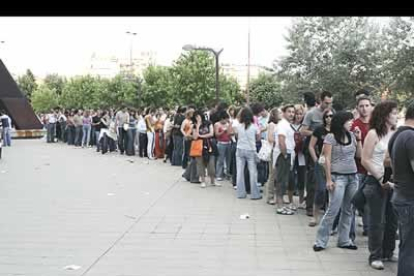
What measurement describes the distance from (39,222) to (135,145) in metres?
13.0

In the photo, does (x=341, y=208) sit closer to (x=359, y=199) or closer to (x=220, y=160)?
(x=359, y=199)

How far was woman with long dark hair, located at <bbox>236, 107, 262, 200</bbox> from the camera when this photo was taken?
33.3 ft

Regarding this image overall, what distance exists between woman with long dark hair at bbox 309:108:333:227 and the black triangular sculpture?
90.9ft

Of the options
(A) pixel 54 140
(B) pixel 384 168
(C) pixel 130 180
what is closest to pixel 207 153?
(C) pixel 130 180

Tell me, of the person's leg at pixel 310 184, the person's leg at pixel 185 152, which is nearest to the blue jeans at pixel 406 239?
the person's leg at pixel 310 184

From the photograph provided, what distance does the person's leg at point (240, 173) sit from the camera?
10273mm

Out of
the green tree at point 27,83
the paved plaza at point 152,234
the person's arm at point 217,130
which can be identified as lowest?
the paved plaza at point 152,234

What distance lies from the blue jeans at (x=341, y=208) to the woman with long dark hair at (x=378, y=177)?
1.95 feet

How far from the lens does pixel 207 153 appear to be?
1201 centimetres

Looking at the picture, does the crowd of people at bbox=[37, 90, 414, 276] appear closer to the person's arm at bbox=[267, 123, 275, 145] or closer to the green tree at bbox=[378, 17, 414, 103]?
the person's arm at bbox=[267, 123, 275, 145]

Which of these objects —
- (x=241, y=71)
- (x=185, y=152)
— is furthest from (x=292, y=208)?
(x=241, y=71)

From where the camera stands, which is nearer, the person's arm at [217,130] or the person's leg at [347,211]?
the person's leg at [347,211]

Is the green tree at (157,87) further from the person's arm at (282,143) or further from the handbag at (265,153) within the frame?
the person's arm at (282,143)

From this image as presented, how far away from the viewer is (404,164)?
15.5 ft
